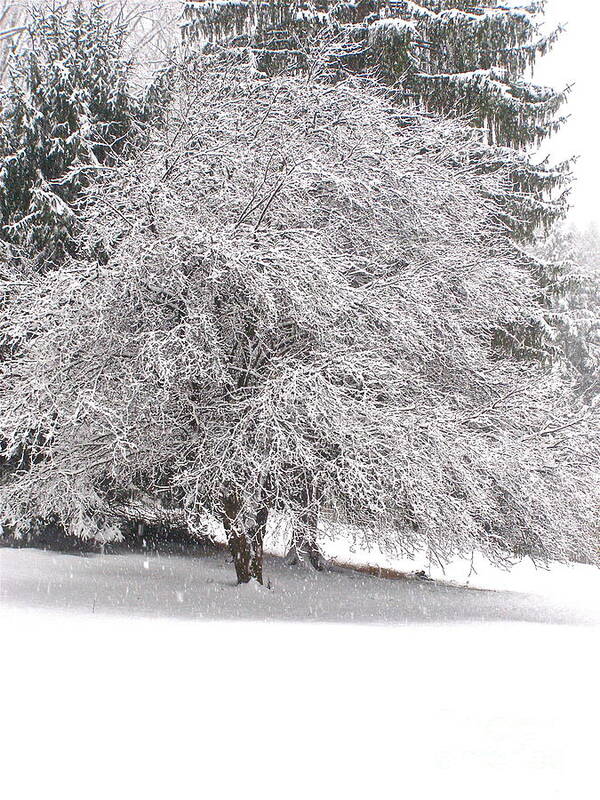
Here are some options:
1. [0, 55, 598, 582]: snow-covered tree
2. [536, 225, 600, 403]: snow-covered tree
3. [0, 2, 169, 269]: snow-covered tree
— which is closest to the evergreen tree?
[0, 2, 169, 269]: snow-covered tree

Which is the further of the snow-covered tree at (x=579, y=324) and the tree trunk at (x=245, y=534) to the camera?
the snow-covered tree at (x=579, y=324)

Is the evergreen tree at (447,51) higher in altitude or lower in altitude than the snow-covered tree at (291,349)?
higher

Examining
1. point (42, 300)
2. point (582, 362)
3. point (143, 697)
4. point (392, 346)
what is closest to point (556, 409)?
point (392, 346)

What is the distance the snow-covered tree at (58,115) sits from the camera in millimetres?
12328

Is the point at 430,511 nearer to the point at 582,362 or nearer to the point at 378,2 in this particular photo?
the point at 378,2

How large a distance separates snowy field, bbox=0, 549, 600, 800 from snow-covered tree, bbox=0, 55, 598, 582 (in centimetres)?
116

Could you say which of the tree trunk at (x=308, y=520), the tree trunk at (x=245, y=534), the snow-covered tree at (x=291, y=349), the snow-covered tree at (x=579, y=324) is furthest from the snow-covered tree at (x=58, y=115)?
the snow-covered tree at (x=579, y=324)

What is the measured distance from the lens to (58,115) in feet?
41.4

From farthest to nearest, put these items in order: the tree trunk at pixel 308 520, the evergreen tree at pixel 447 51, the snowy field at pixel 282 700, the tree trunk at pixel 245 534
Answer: the evergreen tree at pixel 447 51, the tree trunk at pixel 245 534, the tree trunk at pixel 308 520, the snowy field at pixel 282 700

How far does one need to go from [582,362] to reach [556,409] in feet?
86.0

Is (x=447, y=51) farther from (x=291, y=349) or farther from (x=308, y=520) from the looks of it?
(x=308, y=520)

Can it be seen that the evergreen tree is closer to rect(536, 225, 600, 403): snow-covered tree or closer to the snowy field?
the snowy field

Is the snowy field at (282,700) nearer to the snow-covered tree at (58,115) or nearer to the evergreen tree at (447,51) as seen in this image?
the snow-covered tree at (58,115)

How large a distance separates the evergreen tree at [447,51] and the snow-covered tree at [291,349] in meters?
4.66
